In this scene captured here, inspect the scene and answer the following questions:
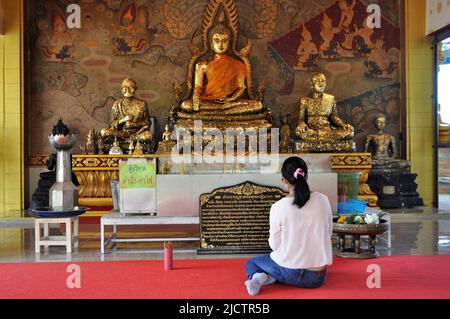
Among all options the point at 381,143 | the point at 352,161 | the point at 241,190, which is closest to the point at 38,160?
the point at 352,161

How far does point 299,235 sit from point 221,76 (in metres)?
5.75

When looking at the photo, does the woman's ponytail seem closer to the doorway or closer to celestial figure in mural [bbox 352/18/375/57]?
the doorway

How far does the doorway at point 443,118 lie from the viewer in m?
8.48

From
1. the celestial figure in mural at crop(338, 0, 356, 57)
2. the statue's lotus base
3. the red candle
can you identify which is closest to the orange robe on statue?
the statue's lotus base

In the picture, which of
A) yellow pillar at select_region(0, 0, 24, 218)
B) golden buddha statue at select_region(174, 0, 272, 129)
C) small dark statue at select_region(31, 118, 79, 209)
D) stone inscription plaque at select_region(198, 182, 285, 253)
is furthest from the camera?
golden buddha statue at select_region(174, 0, 272, 129)

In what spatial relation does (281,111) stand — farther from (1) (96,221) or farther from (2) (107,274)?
(2) (107,274)

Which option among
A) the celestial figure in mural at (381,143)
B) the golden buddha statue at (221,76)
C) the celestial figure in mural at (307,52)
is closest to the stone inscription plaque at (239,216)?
the golden buddha statue at (221,76)

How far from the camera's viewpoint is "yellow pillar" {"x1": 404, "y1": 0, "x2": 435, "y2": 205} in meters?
8.69

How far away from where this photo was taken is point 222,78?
885 cm

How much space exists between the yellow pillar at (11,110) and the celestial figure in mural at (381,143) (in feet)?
17.6

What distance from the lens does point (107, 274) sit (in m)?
4.03

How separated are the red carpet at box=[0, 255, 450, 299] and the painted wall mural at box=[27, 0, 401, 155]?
4783 mm

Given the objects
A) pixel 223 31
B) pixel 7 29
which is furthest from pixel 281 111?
pixel 7 29
